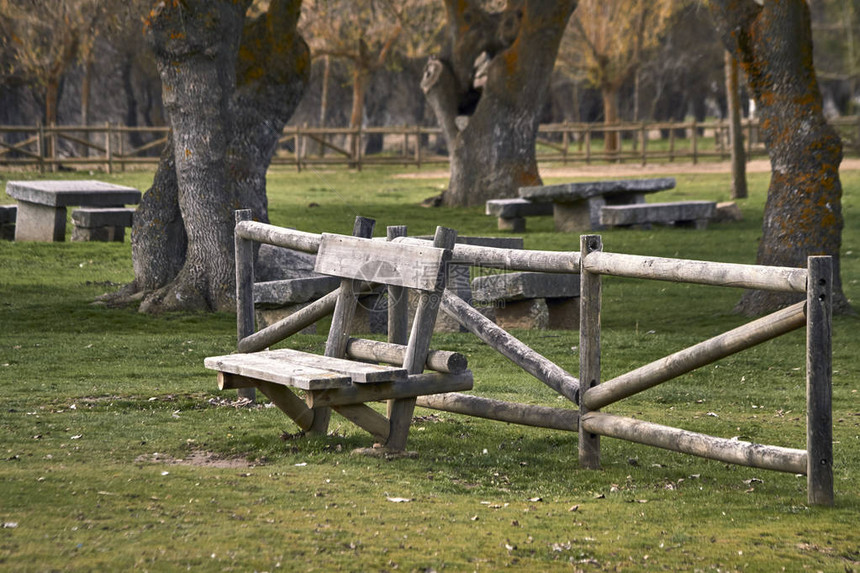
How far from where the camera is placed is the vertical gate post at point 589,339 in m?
5.61

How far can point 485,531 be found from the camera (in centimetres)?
456

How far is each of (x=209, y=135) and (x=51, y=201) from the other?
7.04 meters

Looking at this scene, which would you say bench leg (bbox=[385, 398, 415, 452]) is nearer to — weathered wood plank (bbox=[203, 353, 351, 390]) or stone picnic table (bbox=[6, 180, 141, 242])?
weathered wood plank (bbox=[203, 353, 351, 390])

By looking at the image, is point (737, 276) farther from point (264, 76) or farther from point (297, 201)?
point (297, 201)

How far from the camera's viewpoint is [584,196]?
766 inches

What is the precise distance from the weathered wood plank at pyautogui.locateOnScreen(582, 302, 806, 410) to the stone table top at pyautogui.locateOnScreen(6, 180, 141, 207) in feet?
43.7

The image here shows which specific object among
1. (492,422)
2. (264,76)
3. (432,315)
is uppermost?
(264,76)

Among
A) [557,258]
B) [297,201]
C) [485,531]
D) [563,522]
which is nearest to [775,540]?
[563,522]

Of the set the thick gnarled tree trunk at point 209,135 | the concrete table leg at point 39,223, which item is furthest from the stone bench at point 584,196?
the concrete table leg at point 39,223

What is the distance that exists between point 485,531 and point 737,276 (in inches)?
62.5

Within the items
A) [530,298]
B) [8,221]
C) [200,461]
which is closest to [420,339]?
[200,461]

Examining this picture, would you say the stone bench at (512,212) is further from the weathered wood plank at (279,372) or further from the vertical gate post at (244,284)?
the weathered wood plank at (279,372)

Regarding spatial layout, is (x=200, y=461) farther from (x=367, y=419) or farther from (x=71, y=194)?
(x=71, y=194)

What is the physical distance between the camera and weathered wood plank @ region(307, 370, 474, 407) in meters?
5.44
